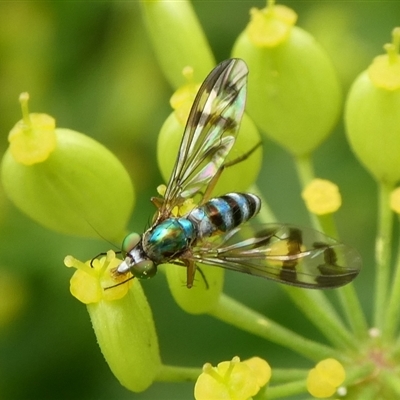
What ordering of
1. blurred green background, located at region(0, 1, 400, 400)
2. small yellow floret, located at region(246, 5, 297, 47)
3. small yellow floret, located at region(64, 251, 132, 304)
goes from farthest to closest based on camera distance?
blurred green background, located at region(0, 1, 400, 400) < small yellow floret, located at region(246, 5, 297, 47) < small yellow floret, located at region(64, 251, 132, 304)

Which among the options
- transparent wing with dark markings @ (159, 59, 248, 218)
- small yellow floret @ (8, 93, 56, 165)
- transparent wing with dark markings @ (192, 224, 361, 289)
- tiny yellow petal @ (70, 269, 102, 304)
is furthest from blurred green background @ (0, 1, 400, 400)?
tiny yellow petal @ (70, 269, 102, 304)

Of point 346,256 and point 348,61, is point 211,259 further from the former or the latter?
point 348,61

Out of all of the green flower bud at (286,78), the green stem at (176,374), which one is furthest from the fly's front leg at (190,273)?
the green flower bud at (286,78)

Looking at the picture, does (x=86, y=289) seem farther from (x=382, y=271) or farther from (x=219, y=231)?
(x=382, y=271)

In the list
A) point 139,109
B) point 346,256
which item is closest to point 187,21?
point 346,256

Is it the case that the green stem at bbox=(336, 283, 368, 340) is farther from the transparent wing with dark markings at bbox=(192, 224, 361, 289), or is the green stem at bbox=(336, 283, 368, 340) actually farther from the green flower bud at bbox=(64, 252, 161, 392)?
the green flower bud at bbox=(64, 252, 161, 392)

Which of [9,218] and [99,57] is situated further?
[99,57]
